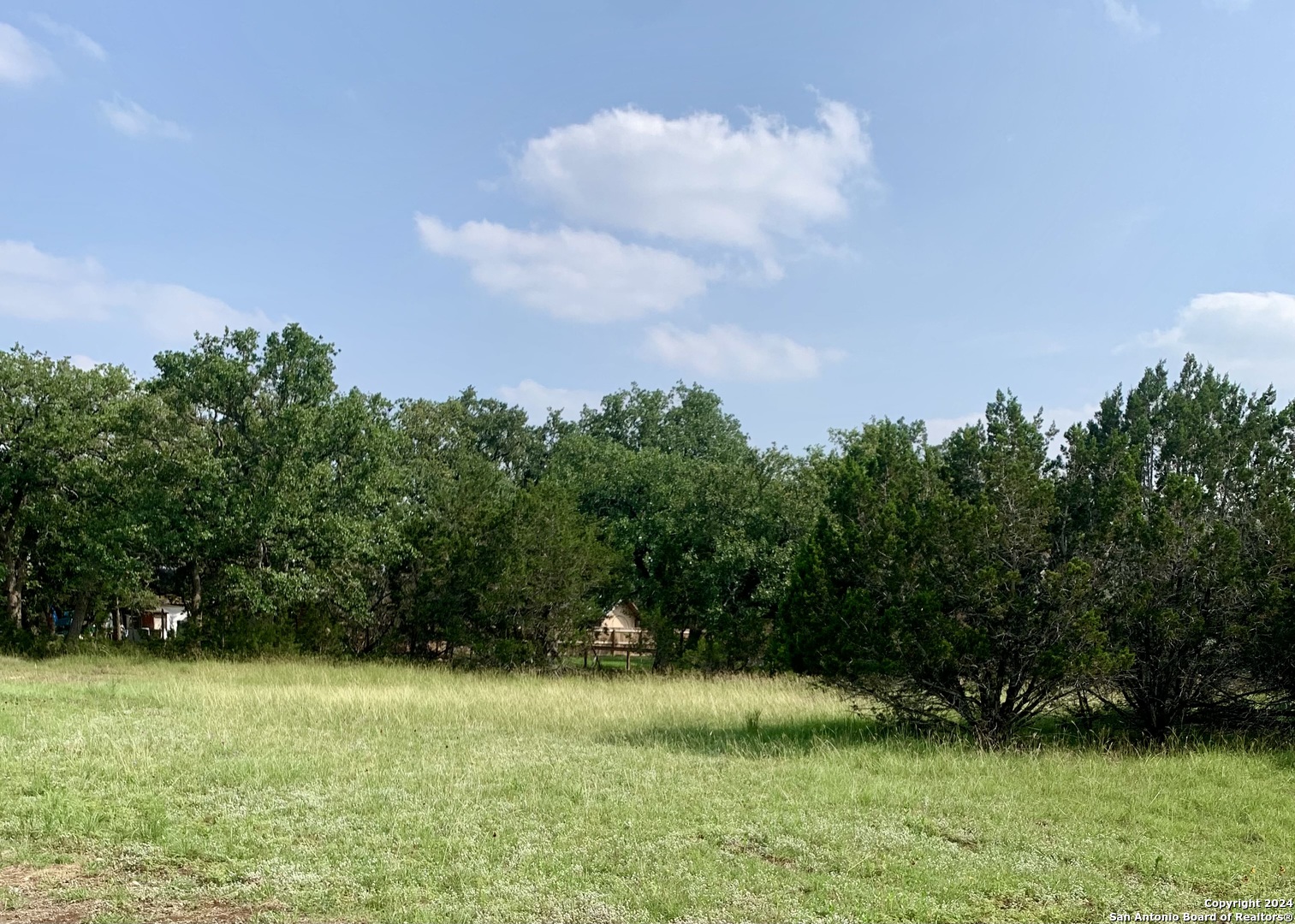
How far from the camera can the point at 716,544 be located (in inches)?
1182

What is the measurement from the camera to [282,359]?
2900cm

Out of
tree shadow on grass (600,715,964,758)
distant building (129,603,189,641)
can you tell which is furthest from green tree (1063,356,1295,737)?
distant building (129,603,189,641)

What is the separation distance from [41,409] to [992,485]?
28.1 m

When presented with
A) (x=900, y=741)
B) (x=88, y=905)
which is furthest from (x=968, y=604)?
(x=88, y=905)

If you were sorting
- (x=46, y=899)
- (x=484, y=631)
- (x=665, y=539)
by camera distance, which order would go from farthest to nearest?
(x=665, y=539) → (x=484, y=631) → (x=46, y=899)

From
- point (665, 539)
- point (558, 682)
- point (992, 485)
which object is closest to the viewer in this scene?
point (992, 485)

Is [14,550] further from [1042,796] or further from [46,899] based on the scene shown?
[1042,796]

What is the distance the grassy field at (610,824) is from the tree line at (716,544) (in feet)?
4.07

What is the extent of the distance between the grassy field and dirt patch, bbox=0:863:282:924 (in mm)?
23

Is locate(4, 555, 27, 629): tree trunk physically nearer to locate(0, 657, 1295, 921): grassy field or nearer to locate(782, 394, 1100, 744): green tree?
locate(0, 657, 1295, 921): grassy field

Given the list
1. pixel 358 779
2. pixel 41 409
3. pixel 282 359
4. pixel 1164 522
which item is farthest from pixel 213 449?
pixel 1164 522

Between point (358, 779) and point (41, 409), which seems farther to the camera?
point (41, 409)

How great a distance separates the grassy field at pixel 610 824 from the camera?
5.80m

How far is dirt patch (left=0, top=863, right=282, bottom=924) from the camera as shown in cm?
546
